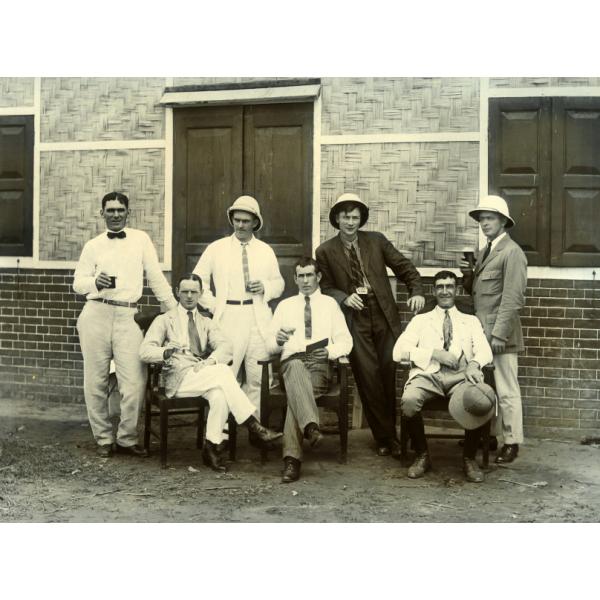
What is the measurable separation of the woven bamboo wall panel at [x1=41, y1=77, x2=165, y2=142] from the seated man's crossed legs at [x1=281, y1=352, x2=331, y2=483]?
2.68 m

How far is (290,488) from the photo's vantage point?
A: 4.42m

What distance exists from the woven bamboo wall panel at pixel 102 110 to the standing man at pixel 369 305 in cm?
203

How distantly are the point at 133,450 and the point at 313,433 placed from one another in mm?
1491

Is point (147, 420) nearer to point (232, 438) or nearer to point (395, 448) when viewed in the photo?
point (232, 438)

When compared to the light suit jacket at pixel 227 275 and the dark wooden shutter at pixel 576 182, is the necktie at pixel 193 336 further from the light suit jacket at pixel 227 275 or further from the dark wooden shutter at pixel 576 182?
the dark wooden shutter at pixel 576 182

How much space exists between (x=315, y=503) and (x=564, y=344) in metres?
2.48

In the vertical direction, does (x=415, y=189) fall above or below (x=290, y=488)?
above

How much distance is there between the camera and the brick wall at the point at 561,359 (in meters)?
5.32

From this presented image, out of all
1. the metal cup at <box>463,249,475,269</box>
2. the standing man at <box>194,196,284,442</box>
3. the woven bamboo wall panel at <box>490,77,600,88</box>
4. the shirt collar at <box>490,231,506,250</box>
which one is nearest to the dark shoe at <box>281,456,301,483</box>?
the standing man at <box>194,196,284,442</box>

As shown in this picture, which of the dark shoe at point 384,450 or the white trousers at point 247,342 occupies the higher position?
the white trousers at point 247,342

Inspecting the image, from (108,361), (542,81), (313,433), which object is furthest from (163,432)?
(542,81)

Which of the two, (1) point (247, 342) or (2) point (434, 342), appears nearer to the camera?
(2) point (434, 342)

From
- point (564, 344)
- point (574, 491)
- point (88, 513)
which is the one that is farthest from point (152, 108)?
point (574, 491)

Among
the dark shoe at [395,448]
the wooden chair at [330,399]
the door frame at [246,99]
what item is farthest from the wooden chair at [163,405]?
the door frame at [246,99]
